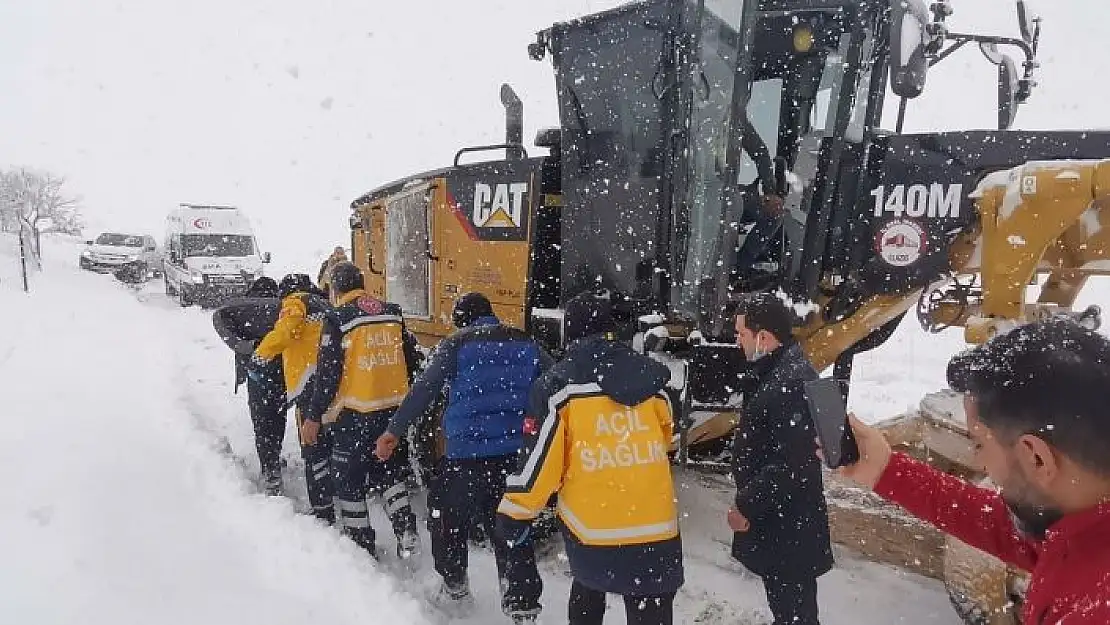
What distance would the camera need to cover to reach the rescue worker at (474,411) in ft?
11.3

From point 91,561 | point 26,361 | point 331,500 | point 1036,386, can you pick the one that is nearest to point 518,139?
point 331,500

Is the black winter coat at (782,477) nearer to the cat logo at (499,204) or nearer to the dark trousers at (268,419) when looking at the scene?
the cat logo at (499,204)

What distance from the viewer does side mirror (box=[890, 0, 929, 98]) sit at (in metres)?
3.37

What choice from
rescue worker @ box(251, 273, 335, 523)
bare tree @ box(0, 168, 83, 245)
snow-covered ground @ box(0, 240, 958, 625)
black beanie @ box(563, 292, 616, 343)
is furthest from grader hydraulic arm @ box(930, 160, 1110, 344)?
bare tree @ box(0, 168, 83, 245)

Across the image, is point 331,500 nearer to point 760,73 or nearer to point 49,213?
point 760,73

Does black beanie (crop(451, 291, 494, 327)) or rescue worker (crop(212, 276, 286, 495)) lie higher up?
black beanie (crop(451, 291, 494, 327))

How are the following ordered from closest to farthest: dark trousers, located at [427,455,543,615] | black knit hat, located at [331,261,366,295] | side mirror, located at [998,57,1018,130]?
1. dark trousers, located at [427,455,543,615]
2. side mirror, located at [998,57,1018,130]
3. black knit hat, located at [331,261,366,295]

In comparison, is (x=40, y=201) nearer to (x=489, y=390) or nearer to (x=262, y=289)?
(x=262, y=289)

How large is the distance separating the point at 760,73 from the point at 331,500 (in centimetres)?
380

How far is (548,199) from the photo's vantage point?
4.78 m

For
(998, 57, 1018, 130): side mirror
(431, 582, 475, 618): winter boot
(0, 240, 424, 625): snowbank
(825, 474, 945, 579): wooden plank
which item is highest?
(998, 57, 1018, 130): side mirror

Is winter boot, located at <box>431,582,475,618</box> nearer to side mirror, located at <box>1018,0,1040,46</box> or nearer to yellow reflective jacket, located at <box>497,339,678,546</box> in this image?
yellow reflective jacket, located at <box>497,339,678,546</box>

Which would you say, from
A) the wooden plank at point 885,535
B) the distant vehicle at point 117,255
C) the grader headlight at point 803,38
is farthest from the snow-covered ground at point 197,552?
the distant vehicle at point 117,255

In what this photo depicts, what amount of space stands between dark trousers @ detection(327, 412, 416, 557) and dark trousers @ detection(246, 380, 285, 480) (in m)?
1.20
